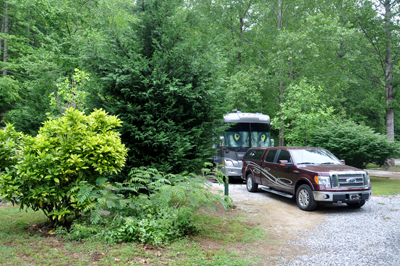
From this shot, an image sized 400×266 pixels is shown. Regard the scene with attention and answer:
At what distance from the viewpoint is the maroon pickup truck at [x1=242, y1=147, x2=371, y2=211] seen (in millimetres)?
8148

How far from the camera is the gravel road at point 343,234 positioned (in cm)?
506

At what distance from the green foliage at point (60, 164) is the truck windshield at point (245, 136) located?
9749 mm

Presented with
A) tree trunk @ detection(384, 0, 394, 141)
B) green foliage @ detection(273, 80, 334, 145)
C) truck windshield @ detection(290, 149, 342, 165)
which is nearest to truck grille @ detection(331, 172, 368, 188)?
truck windshield @ detection(290, 149, 342, 165)

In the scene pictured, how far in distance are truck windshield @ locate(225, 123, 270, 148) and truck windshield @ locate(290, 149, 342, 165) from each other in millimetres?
5204

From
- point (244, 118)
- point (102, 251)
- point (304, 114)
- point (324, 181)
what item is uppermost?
point (304, 114)

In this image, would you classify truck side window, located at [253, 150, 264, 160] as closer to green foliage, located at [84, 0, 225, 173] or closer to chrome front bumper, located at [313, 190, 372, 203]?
chrome front bumper, located at [313, 190, 372, 203]

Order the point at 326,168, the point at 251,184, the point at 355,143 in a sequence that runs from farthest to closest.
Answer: the point at 355,143, the point at 251,184, the point at 326,168

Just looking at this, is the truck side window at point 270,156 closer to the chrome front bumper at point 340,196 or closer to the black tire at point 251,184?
the black tire at point 251,184

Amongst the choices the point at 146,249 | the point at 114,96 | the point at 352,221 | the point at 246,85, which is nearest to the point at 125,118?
the point at 114,96

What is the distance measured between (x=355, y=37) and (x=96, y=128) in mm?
22771

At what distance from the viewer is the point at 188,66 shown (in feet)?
22.5

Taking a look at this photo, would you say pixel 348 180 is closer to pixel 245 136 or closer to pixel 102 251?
pixel 102 251

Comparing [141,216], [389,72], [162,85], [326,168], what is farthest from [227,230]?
[389,72]

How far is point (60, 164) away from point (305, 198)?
6.56 meters
